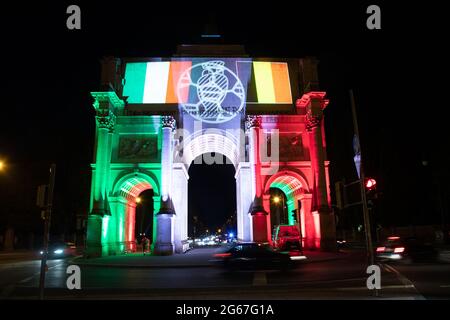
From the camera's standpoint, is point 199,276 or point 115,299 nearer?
point 115,299

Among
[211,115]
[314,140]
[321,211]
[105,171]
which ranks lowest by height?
[321,211]

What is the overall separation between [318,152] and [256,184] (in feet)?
22.4

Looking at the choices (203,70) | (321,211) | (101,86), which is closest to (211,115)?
(203,70)

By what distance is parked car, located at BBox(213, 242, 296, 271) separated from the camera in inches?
776

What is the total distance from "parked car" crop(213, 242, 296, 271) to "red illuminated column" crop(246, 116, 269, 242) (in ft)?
50.6

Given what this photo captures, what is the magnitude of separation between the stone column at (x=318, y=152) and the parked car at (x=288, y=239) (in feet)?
15.6

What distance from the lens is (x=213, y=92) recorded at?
134 ft

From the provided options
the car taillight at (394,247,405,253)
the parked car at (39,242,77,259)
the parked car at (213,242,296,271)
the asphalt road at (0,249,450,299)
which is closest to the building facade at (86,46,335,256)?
the parked car at (39,242,77,259)

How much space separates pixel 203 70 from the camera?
136ft

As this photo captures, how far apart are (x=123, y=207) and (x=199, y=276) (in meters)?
22.4

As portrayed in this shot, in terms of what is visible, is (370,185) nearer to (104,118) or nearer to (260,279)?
(260,279)

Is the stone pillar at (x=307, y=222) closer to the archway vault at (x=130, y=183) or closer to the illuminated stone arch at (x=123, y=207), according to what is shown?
the illuminated stone arch at (x=123, y=207)

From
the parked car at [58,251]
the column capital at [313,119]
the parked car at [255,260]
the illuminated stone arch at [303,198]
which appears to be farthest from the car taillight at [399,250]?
the parked car at [58,251]

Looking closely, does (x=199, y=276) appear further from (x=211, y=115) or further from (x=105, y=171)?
(x=211, y=115)
